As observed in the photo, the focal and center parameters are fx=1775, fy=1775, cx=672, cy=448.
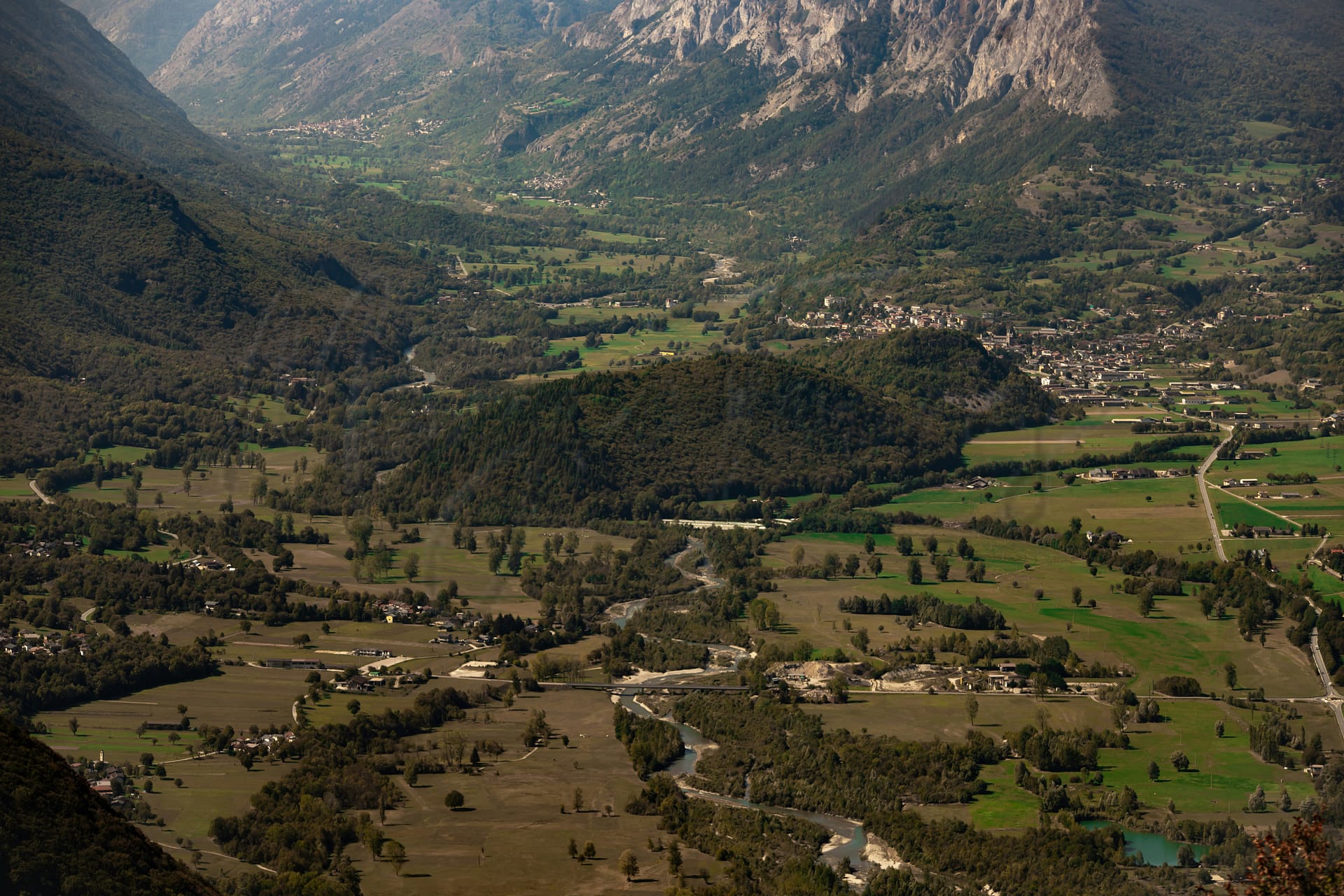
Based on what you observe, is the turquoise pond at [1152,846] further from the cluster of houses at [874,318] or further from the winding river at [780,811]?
the cluster of houses at [874,318]

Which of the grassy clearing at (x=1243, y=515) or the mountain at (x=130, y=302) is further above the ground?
the mountain at (x=130, y=302)

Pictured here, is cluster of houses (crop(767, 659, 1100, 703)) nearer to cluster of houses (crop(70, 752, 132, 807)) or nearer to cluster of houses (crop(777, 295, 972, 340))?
cluster of houses (crop(70, 752, 132, 807))

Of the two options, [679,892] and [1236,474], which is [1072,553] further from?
[679,892]

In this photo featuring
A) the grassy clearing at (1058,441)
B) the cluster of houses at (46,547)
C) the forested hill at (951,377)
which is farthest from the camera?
the forested hill at (951,377)

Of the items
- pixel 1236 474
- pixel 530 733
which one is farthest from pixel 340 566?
pixel 1236 474

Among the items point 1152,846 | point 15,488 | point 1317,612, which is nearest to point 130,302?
point 15,488

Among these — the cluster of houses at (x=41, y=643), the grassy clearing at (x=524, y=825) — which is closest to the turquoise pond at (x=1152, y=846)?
the grassy clearing at (x=524, y=825)
